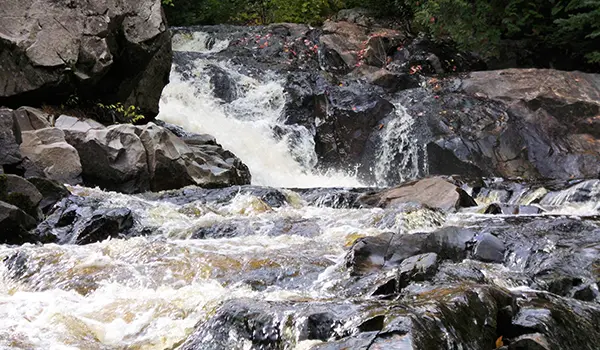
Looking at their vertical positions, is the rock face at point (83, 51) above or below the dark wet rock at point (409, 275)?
above

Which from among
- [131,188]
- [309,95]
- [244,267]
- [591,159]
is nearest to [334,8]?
[309,95]

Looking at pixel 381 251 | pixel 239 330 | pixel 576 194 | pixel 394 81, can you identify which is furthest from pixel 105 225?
pixel 394 81

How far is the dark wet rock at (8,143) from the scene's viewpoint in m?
8.56

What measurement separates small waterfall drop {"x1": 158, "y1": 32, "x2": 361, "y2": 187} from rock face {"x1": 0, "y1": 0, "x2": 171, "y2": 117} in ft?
7.39

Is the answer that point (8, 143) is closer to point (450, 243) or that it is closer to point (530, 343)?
point (450, 243)

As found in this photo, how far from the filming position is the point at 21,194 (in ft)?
25.1

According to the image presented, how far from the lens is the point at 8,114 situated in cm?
904

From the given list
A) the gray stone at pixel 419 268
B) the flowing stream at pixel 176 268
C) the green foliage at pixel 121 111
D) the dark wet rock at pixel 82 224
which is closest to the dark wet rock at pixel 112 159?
the flowing stream at pixel 176 268

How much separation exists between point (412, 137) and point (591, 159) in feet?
13.6

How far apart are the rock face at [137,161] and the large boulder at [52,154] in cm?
25

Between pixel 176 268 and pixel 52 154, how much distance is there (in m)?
5.01

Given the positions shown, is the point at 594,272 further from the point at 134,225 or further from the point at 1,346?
the point at 134,225

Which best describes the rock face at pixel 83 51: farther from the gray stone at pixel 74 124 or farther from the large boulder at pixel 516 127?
the large boulder at pixel 516 127

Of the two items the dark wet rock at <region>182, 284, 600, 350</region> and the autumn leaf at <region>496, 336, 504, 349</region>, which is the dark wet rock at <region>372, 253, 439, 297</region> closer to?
the dark wet rock at <region>182, 284, 600, 350</region>
